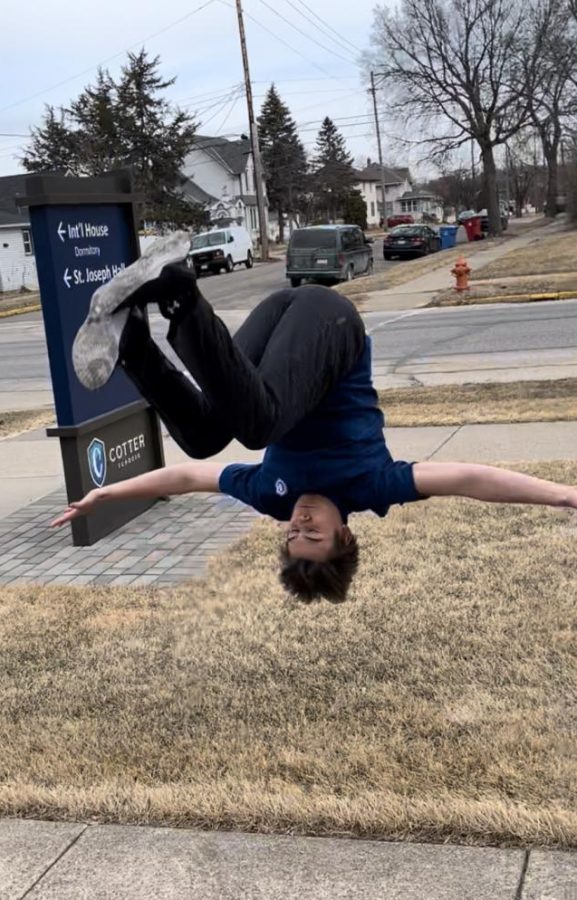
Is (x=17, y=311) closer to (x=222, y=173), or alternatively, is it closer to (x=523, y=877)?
(x=523, y=877)

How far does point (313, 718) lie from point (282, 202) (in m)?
75.0

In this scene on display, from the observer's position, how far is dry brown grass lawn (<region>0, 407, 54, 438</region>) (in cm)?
1132

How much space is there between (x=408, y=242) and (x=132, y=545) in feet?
114

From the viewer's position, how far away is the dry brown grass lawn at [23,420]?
37.1 feet

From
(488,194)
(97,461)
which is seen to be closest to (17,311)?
(488,194)

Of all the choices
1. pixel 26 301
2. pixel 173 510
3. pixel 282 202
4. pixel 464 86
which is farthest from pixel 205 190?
pixel 173 510

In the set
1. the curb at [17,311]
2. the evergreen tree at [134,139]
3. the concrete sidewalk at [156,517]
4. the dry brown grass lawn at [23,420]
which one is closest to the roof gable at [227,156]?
the evergreen tree at [134,139]

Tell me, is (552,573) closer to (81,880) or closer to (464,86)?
(81,880)

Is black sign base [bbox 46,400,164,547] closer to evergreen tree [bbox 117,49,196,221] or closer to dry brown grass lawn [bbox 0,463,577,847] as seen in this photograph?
dry brown grass lawn [bbox 0,463,577,847]

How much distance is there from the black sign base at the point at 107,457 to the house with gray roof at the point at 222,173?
69.9 metres

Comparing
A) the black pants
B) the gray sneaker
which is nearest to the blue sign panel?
the black pants

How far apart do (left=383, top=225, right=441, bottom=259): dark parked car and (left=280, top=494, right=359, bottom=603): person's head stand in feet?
123

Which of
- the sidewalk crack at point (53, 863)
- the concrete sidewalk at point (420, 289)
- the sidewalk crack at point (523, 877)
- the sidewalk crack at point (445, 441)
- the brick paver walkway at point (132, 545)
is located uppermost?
the concrete sidewalk at point (420, 289)

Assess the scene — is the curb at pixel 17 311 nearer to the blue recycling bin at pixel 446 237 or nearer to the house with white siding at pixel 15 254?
the house with white siding at pixel 15 254
